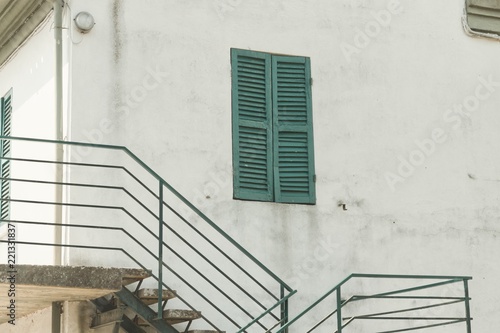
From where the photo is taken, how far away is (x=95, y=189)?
14.6 metres

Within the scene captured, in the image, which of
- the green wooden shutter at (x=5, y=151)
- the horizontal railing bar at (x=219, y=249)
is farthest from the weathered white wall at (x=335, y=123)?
the green wooden shutter at (x=5, y=151)

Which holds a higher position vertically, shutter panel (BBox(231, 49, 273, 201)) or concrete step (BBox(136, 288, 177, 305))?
shutter panel (BBox(231, 49, 273, 201))

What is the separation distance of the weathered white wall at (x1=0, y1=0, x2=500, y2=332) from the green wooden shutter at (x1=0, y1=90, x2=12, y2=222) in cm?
205

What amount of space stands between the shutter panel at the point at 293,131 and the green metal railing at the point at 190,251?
1064 millimetres

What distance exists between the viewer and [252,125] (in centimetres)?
1568

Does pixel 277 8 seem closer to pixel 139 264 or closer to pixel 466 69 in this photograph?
pixel 466 69

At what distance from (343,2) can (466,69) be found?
1.88 meters

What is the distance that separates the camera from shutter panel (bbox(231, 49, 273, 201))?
15.5 meters

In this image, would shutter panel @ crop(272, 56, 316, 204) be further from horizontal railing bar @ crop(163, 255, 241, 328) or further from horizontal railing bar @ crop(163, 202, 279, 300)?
horizontal railing bar @ crop(163, 255, 241, 328)

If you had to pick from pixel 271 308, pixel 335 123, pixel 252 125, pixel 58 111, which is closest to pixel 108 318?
pixel 271 308

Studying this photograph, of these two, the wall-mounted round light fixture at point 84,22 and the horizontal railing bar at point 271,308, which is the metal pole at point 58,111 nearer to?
the wall-mounted round light fixture at point 84,22

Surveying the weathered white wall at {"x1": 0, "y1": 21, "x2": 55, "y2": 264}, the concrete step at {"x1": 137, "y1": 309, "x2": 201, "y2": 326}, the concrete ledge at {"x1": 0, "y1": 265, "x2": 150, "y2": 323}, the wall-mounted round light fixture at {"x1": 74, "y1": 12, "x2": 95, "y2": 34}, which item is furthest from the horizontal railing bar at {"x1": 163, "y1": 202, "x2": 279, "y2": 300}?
the wall-mounted round light fixture at {"x1": 74, "y1": 12, "x2": 95, "y2": 34}

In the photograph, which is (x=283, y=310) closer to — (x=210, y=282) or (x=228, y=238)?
(x=210, y=282)

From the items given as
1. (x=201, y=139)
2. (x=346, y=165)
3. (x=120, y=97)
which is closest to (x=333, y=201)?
(x=346, y=165)
